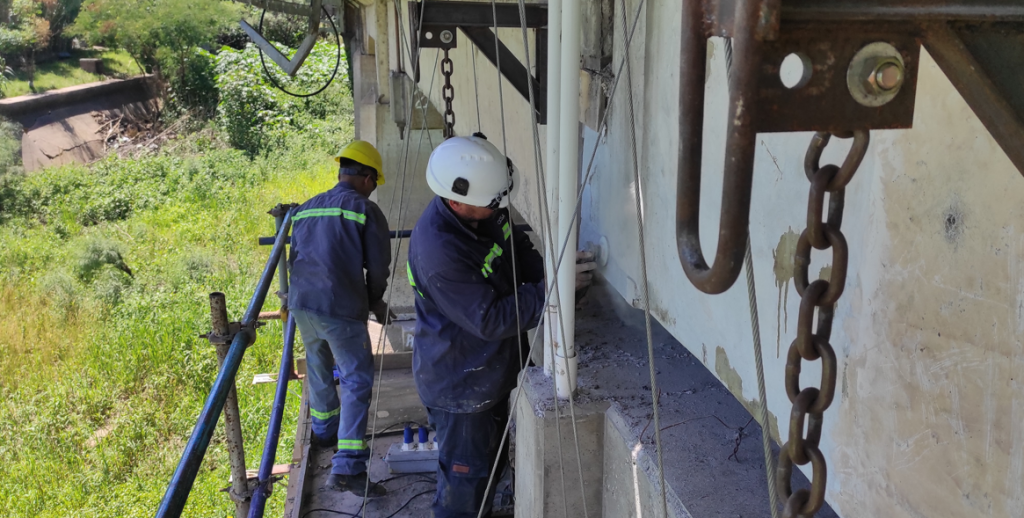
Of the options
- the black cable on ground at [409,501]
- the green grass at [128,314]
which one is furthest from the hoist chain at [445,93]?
the green grass at [128,314]

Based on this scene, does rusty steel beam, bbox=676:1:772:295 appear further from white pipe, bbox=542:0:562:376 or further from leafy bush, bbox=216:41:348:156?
leafy bush, bbox=216:41:348:156

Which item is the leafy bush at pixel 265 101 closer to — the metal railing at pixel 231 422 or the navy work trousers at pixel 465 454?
the metal railing at pixel 231 422

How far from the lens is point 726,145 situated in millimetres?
702

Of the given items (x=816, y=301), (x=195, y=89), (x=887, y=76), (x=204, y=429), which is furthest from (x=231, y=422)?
(x=195, y=89)

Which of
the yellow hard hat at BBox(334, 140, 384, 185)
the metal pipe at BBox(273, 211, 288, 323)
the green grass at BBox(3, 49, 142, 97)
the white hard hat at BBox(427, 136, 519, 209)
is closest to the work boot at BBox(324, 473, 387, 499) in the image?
the metal pipe at BBox(273, 211, 288, 323)

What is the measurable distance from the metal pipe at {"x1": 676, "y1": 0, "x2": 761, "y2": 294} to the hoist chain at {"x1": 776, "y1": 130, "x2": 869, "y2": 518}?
0.09m

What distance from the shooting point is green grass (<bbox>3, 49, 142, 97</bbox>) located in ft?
90.6

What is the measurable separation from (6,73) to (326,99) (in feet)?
37.9

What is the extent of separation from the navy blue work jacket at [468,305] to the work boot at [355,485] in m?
1.34

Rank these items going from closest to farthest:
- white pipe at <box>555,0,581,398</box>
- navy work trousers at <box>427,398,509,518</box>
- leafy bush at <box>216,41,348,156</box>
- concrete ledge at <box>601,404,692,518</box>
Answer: concrete ledge at <box>601,404,692,518</box>
white pipe at <box>555,0,581,398</box>
navy work trousers at <box>427,398,509,518</box>
leafy bush at <box>216,41,348,156</box>

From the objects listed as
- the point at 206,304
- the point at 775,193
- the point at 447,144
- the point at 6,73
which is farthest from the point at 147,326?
the point at 6,73

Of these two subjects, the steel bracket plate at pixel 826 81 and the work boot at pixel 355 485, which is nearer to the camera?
the steel bracket plate at pixel 826 81

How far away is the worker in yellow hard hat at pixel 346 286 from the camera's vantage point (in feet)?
15.2

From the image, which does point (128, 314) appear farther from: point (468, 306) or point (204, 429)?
point (204, 429)
